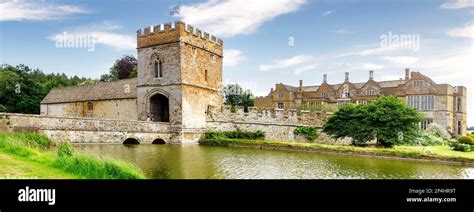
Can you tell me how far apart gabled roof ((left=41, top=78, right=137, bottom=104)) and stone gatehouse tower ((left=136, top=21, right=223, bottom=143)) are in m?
3.09

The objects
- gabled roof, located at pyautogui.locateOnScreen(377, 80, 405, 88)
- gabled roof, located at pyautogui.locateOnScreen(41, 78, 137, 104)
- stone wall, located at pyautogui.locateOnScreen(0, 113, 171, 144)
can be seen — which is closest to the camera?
stone wall, located at pyautogui.locateOnScreen(0, 113, 171, 144)

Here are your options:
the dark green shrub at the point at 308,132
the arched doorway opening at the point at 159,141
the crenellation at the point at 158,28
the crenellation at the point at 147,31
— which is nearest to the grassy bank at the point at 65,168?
the arched doorway opening at the point at 159,141

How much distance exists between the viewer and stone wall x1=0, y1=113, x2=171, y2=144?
1474 centimetres

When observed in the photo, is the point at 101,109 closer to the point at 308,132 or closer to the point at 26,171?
the point at 308,132

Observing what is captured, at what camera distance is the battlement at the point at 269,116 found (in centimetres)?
2164

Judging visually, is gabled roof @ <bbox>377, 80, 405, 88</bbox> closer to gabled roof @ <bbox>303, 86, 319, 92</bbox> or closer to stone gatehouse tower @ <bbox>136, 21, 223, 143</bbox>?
gabled roof @ <bbox>303, 86, 319, 92</bbox>

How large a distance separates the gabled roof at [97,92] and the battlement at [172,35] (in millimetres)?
4931

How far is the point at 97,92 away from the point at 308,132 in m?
19.2

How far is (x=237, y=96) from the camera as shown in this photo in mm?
56062

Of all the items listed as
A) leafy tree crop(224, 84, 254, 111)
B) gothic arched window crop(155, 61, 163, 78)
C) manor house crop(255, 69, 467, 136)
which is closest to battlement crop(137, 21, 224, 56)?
gothic arched window crop(155, 61, 163, 78)

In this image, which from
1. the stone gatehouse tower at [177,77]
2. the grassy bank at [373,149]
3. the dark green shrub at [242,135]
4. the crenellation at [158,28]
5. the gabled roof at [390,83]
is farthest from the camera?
the gabled roof at [390,83]

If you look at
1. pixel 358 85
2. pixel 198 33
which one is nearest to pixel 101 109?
pixel 198 33

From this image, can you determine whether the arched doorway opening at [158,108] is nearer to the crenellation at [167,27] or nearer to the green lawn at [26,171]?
the crenellation at [167,27]
